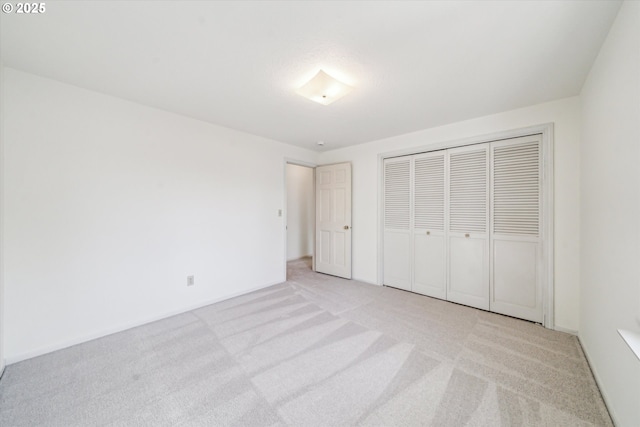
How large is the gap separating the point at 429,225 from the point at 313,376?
2.58 meters

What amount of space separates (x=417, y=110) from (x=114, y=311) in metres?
4.01

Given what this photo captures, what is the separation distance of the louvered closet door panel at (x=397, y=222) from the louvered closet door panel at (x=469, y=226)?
23.6 inches

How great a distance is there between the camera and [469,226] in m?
3.08

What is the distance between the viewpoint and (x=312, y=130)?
3430mm

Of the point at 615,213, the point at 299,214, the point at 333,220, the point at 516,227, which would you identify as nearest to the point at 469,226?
the point at 516,227

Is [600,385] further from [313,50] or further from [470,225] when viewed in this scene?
[313,50]

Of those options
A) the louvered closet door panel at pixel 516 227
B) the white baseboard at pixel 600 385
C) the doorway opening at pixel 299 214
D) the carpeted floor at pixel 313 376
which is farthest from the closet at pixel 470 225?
the doorway opening at pixel 299 214

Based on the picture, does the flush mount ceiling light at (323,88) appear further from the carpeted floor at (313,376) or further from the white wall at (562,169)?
the carpeted floor at (313,376)

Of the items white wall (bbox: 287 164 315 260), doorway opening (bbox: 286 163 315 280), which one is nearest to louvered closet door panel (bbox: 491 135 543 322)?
doorway opening (bbox: 286 163 315 280)

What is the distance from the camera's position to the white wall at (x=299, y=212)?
20.2ft

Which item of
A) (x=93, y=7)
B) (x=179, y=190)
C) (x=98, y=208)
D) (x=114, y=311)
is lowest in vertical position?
(x=114, y=311)

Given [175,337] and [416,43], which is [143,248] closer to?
[175,337]

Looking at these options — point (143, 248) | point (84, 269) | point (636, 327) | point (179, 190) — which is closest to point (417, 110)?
point (636, 327)

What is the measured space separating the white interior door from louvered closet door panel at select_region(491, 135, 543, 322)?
6.98ft
